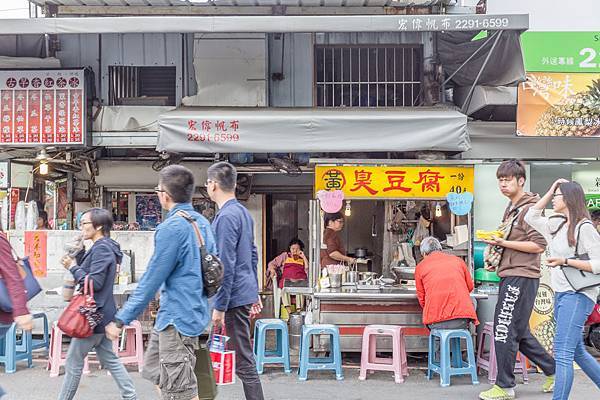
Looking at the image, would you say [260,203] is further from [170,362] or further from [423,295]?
[170,362]

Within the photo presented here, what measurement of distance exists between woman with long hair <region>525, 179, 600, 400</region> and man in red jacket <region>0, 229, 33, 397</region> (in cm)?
405

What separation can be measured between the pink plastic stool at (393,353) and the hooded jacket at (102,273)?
294 centimetres

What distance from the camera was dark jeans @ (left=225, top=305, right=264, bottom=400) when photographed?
213 inches

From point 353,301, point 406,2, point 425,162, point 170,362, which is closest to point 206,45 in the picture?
point 406,2

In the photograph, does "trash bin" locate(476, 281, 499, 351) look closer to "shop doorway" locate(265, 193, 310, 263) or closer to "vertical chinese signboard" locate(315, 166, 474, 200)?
"vertical chinese signboard" locate(315, 166, 474, 200)

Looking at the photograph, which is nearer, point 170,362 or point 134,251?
point 170,362

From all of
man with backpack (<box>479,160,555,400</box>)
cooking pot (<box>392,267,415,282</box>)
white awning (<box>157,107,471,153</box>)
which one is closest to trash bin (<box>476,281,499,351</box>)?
cooking pot (<box>392,267,415,282</box>)

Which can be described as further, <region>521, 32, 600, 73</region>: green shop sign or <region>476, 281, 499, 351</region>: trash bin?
Result: <region>521, 32, 600, 73</region>: green shop sign

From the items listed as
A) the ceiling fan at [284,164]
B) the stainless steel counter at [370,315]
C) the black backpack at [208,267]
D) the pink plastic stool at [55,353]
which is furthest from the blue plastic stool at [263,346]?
the black backpack at [208,267]

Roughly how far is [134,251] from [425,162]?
3965mm

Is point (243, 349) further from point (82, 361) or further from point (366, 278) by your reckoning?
point (366, 278)

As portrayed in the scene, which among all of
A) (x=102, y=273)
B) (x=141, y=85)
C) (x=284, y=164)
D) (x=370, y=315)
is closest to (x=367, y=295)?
(x=370, y=315)

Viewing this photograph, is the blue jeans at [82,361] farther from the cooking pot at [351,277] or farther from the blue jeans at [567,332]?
the cooking pot at [351,277]

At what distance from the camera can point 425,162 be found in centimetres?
824
